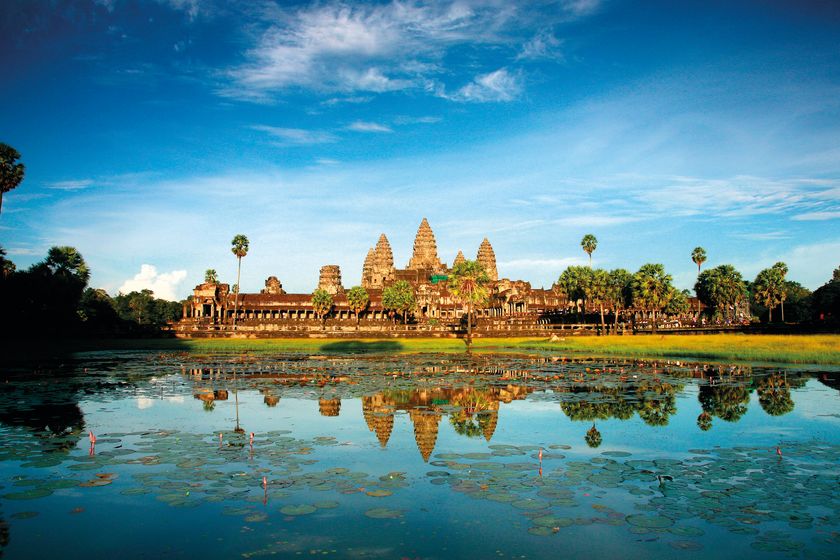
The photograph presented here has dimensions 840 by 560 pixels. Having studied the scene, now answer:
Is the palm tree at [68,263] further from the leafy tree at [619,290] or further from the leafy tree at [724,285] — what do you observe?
the leafy tree at [724,285]

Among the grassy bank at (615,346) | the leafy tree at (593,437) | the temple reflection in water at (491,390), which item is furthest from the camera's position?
the grassy bank at (615,346)

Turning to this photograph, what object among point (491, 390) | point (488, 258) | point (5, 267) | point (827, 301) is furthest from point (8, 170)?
point (488, 258)

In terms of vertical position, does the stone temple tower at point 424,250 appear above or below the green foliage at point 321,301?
above

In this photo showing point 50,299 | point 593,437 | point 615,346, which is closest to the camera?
point 593,437

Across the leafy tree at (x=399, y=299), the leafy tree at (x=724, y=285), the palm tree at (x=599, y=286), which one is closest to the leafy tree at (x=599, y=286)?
the palm tree at (x=599, y=286)

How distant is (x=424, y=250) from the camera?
154 meters

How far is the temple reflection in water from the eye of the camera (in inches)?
711

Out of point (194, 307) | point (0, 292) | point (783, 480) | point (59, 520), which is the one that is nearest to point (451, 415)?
point (783, 480)

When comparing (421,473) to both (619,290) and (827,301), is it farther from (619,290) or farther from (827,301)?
(827,301)

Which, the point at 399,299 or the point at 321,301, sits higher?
the point at 399,299

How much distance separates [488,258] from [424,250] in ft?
52.7

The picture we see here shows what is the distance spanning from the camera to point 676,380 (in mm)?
27297

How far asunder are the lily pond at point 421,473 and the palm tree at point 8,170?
39.6 m

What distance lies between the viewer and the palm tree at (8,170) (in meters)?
54.2
